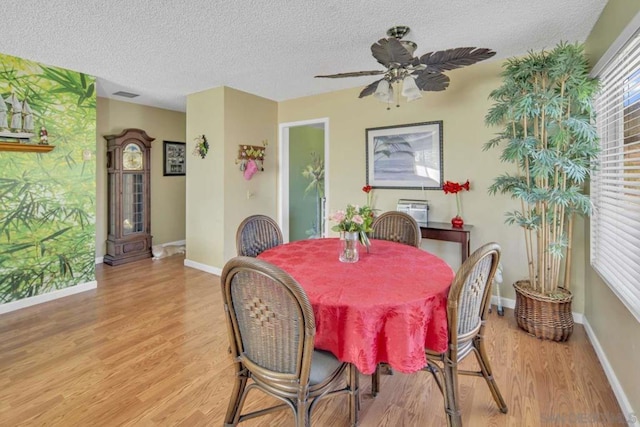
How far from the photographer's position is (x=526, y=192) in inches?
103

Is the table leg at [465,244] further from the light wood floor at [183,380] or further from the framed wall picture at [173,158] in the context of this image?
the framed wall picture at [173,158]

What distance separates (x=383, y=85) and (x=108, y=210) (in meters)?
4.59

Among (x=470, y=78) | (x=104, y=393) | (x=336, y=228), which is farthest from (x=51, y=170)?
(x=470, y=78)

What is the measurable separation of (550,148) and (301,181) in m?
3.97

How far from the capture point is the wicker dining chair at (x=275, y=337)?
1255 mm

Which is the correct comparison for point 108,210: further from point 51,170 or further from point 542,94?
point 542,94

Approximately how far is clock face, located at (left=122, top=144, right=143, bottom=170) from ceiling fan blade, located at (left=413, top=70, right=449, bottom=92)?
14.4ft

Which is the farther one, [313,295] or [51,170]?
[51,170]

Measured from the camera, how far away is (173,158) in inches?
227

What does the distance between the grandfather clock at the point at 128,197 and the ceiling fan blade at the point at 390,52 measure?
423cm

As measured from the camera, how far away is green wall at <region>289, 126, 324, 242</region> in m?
5.64

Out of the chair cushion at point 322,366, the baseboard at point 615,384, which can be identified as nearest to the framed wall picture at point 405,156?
the baseboard at point 615,384

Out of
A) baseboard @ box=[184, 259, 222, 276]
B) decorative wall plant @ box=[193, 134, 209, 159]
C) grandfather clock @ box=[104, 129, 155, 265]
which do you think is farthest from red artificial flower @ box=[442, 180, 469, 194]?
grandfather clock @ box=[104, 129, 155, 265]

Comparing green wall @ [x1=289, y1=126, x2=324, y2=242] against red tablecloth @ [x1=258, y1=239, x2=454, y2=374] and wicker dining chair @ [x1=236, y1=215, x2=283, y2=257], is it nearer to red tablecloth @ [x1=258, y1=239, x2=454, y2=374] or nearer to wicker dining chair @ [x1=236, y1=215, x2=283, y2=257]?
wicker dining chair @ [x1=236, y1=215, x2=283, y2=257]
